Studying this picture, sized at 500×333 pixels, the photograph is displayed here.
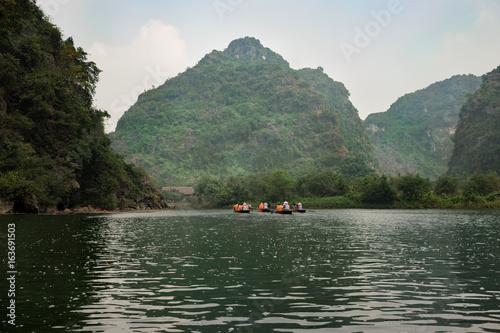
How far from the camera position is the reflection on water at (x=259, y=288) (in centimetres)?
1097

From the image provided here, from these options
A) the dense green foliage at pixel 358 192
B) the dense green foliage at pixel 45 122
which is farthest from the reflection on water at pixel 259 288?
the dense green foliage at pixel 358 192

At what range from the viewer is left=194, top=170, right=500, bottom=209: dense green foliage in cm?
10556

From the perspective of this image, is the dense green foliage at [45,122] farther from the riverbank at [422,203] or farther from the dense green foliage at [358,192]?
the riverbank at [422,203]

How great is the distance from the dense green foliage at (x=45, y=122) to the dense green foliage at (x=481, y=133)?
142 metres

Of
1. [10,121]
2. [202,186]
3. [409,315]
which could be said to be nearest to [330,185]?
[202,186]

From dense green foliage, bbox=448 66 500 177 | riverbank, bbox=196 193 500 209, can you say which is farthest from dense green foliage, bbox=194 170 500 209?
dense green foliage, bbox=448 66 500 177

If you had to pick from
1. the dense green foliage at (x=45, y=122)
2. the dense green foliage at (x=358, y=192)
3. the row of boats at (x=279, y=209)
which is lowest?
the row of boats at (x=279, y=209)

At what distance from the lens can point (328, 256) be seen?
76.0 ft

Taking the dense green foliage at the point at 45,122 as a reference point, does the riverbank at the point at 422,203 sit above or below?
below

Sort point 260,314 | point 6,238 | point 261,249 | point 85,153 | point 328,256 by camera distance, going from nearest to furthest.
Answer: point 260,314 → point 328,256 → point 261,249 → point 6,238 → point 85,153

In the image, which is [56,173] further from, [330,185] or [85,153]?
[330,185]

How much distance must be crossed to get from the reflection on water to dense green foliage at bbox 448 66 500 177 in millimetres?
159025

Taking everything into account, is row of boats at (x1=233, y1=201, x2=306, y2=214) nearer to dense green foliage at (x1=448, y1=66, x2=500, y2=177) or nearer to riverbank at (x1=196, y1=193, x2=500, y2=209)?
riverbank at (x1=196, y1=193, x2=500, y2=209)

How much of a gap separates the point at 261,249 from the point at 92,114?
66.0 meters
